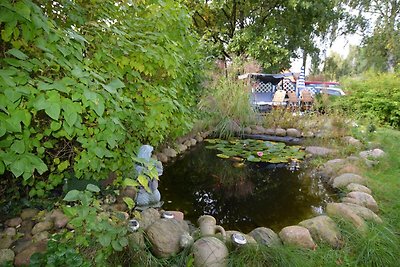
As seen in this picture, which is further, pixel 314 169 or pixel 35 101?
pixel 314 169

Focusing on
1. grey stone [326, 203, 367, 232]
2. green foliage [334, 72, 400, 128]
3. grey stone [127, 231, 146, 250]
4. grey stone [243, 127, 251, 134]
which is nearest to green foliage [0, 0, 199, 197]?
grey stone [127, 231, 146, 250]

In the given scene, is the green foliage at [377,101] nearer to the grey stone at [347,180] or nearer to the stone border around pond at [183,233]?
the grey stone at [347,180]

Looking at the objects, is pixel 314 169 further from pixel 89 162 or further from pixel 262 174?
pixel 89 162

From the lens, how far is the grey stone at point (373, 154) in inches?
142

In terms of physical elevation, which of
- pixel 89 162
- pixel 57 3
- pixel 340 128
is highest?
pixel 57 3

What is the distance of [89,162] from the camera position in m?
1.50

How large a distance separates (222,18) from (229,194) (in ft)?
32.1

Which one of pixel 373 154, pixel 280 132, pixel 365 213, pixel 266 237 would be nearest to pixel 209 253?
pixel 266 237

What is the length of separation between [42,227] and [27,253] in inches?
11.1

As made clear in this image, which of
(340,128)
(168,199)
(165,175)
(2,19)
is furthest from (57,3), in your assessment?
(340,128)

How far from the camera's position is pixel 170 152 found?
4078 mm

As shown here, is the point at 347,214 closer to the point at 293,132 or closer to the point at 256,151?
the point at 256,151

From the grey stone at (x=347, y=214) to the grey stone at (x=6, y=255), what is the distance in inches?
90.8

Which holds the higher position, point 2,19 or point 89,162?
point 2,19
